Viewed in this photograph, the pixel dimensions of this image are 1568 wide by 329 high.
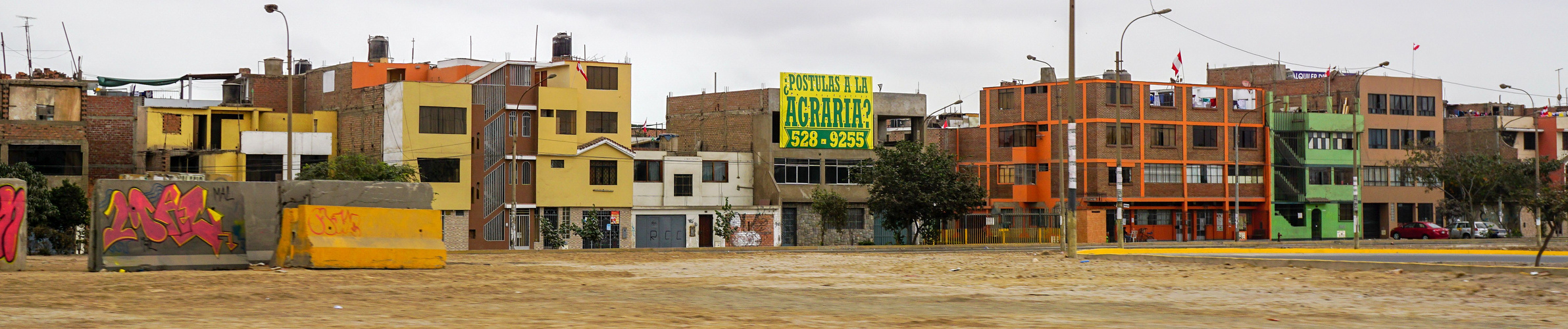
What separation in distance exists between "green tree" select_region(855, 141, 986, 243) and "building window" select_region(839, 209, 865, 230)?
22.1 feet

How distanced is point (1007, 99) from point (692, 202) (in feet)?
67.4

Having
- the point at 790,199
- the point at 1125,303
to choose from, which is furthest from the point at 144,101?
the point at 1125,303

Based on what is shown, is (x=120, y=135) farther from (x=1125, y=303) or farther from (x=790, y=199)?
(x=1125, y=303)

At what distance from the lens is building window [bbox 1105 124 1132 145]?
241ft

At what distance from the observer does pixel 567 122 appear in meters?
63.2

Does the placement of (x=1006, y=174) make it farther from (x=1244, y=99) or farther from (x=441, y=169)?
(x=441, y=169)

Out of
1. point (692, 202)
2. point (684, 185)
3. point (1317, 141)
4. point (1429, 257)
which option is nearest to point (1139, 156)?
point (1317, 141)

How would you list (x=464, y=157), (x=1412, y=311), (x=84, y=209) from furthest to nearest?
(x=464, y=157), (x=84, y=209), (x=1412, y=311)

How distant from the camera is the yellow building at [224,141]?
6116cm

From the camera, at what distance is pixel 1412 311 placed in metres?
14.1

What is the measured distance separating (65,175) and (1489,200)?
7572cm

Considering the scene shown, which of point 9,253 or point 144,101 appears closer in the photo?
point 9,253

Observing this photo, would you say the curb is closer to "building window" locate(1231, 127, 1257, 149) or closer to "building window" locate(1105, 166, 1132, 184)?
"building window" locate(1105, 166, 1132, 184)

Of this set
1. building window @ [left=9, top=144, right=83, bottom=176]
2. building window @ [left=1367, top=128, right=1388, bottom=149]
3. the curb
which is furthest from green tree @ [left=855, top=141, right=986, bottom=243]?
building window @ [left=9, top=144, right=83, bottom=176]
